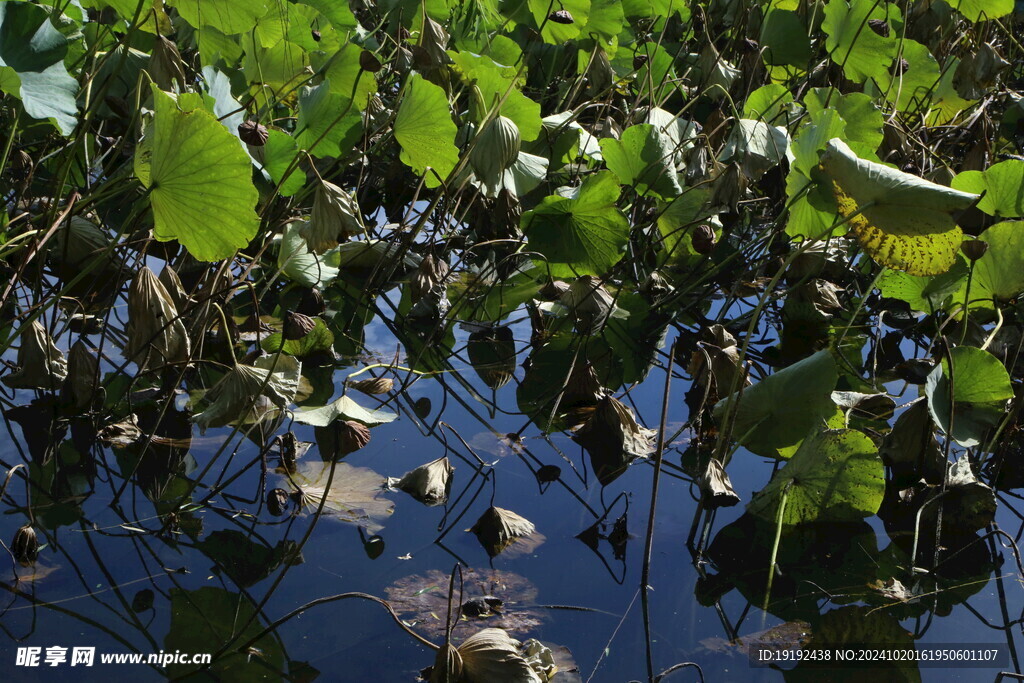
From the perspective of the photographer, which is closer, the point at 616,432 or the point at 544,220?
the point at 616,432

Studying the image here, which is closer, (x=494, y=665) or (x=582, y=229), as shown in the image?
(x=494, y=665)

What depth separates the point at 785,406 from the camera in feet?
4.32

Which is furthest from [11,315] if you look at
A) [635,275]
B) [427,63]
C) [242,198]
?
[635,275]

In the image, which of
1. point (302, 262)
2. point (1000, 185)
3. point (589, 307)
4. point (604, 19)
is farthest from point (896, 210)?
point (604, 19)

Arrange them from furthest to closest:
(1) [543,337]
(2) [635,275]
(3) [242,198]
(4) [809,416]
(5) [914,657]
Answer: (2) [635,275]
(1) [543,337]
(4) [809,416]
(3) [242,198]
(5) [914,657]

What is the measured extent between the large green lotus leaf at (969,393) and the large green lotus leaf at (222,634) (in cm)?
91

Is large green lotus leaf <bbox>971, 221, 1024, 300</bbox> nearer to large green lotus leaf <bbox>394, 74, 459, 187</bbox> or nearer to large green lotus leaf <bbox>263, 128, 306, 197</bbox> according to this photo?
large green lotus leaf <bbox>394, 74, 459, 187</bbox>

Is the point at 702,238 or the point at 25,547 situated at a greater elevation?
the point at 702,238

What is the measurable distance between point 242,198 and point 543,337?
723mm

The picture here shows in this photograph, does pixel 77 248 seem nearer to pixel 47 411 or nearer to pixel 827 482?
pixel 47 411

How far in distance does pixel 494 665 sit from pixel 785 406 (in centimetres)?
67

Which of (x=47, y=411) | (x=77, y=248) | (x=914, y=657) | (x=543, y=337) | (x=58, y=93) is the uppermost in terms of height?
(x=58, y=93)

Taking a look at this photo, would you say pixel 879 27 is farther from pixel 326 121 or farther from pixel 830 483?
pixel 830 483

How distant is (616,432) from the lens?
1.35m
